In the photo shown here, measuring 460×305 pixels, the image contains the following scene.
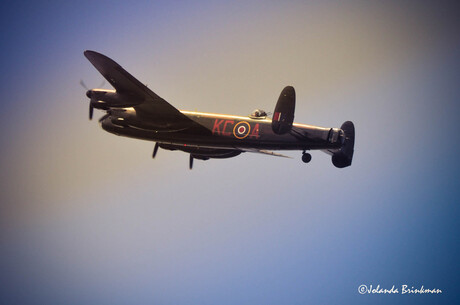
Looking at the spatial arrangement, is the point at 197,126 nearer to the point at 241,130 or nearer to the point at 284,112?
the point at 241,130

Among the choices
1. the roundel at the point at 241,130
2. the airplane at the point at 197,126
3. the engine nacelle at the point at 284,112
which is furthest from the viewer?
the roundel at the point at 241,130

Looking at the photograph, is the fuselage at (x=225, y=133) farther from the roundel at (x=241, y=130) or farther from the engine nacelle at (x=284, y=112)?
the engine nacelle at (x=284, y=112)

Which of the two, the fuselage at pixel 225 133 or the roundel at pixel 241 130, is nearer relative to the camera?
the fuselage at pixel 225 133

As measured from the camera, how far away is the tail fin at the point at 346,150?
2652 centimetres

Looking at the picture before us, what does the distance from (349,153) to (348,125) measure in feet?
5.83

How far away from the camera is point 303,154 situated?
25.6 m

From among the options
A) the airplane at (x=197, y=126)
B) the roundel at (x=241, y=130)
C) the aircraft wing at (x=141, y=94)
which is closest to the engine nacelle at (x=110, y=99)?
the airplane at (x=197, y=126)

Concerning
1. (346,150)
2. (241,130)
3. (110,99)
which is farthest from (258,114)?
(110,99)

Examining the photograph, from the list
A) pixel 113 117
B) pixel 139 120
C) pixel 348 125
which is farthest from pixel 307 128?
pixel 113 117

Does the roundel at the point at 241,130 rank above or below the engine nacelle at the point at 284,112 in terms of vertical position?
below

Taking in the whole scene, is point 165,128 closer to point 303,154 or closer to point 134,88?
point 134,88

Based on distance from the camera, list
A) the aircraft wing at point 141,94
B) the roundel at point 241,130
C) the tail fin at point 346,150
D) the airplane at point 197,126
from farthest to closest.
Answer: the tail fin at point 346,150
the roundel at point 241,130
the aircraft wing at point 141,94
the airplane at point 197,126

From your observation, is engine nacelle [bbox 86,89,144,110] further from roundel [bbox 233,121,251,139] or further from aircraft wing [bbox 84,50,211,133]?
roundel [bbox 233,121,251,139]

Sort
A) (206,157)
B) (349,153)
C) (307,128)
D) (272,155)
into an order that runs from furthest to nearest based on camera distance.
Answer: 1. (206,157)
2. (272,155)
3. (349,153)
4. (307,128)
